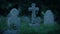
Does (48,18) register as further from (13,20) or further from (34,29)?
(13,20)

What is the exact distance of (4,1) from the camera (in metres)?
3.38

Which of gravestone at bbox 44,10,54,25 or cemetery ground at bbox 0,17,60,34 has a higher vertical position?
gravestone at bbox 44,10,54,25

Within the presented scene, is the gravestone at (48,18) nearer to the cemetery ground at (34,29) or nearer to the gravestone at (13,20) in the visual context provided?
the cemetery ground at (34,29)

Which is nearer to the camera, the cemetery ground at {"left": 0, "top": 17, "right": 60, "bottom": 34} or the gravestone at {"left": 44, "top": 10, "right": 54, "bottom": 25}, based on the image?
the cemetery ground at {"left": 0, "top": 17, "right": 60, "bottom": 34}

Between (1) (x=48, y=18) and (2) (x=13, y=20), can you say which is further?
(1) (x=48, y=18)

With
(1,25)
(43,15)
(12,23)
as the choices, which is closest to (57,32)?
(43,15)

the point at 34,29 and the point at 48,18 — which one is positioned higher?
the point at 48,18

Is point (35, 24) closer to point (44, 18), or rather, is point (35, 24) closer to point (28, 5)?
point (44, 18)

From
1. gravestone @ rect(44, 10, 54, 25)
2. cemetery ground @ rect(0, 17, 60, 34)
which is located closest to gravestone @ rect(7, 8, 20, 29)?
A: cemetery ground @ rect(0, 17, 60, 34)

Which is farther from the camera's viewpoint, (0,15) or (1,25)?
(0,15)

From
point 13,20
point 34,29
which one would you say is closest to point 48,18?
point 34,29

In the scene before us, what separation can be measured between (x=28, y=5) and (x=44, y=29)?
0.62m

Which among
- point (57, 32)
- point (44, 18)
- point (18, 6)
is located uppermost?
point (18, 6)

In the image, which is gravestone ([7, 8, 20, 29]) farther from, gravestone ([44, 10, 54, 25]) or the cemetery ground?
gravestone ([44, 10, 54, 25])
